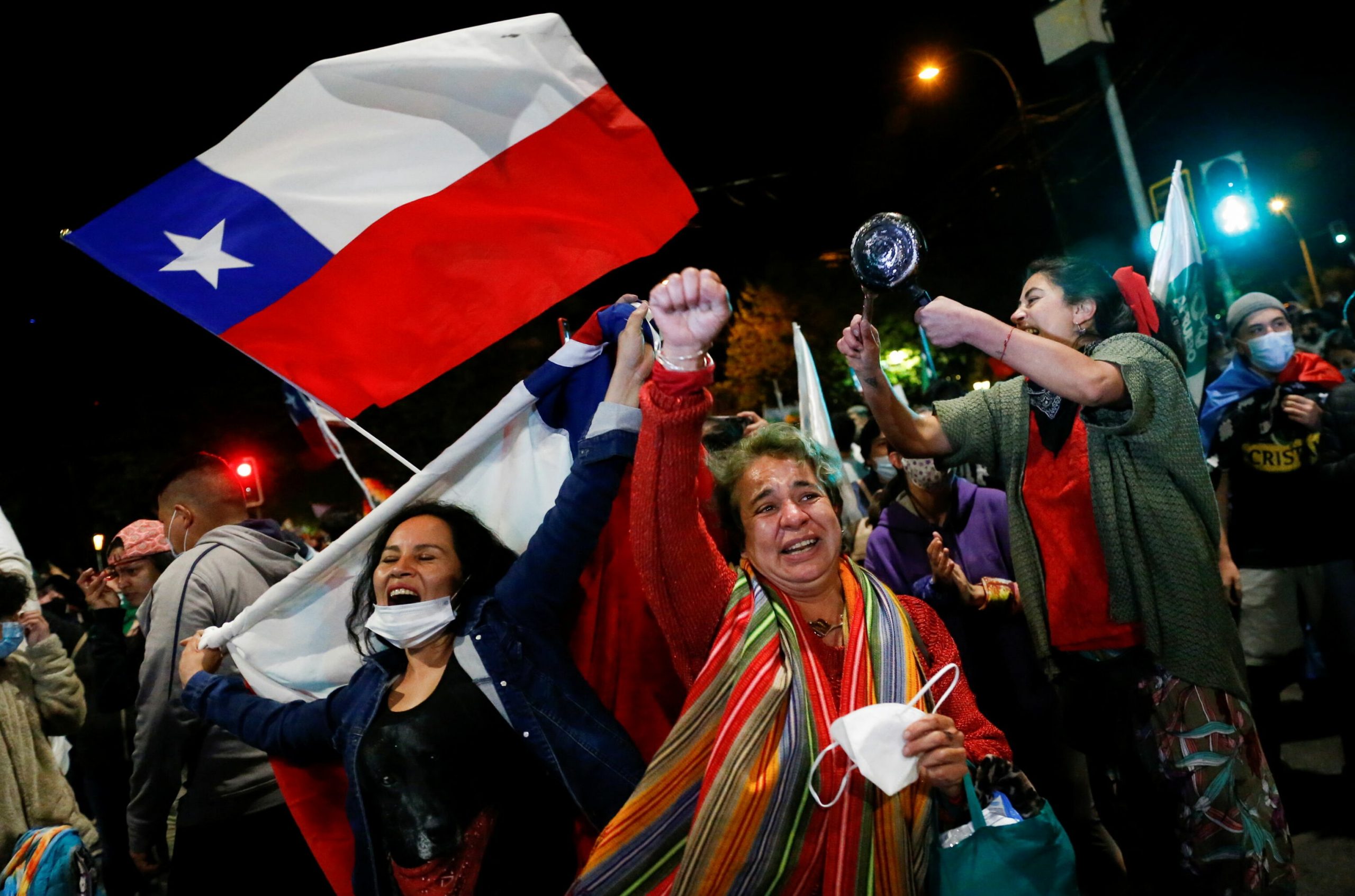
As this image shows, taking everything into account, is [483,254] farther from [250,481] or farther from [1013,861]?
[250,481]

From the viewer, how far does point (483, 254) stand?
310 cm

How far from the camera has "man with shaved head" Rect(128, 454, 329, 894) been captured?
3344 millimetres

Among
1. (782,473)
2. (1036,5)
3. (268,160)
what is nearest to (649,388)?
(782,473)

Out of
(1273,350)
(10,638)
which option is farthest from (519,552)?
(1273,350)

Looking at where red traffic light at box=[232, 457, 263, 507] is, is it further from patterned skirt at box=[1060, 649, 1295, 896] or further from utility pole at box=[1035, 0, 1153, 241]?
utility pole at box=[1035, 0, 1153, 241]

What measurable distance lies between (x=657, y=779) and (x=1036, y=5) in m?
17.4

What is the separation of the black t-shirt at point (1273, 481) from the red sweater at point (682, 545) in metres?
3.04

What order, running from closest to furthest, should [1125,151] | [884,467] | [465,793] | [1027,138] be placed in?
1. [465,793]
2. [884,467]
3. [1125,151]
4. [1027,138]

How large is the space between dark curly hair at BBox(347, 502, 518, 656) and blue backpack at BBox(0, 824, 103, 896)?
6.72 ft

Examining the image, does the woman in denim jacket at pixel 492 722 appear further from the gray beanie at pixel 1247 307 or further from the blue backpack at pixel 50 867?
the gray beanie at pixel 1247 307

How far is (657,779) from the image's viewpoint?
86.5 inches

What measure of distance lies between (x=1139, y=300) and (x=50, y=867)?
464 centimetres

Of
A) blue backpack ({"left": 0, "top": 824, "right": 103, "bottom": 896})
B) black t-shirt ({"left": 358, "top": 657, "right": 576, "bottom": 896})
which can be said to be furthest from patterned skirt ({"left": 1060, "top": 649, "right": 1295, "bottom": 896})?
blue backpack ({"left": 0, "top": 824, "right": 103, "bottom": 896})

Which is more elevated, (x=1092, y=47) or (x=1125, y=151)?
(x=1092, y=47)
